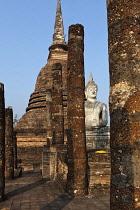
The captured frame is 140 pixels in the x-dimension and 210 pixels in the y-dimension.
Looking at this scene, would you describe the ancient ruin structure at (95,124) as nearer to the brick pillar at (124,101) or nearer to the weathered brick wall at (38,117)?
the weathered brick wall at (38,117)

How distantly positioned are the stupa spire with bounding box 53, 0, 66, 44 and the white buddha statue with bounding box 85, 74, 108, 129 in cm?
1421

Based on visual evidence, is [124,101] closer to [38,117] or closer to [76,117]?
[76,117]

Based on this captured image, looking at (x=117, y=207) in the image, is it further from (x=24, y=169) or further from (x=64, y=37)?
(x=64, y=37)

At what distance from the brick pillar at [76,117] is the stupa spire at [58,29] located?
68.5 ft

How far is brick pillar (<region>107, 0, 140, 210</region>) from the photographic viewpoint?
4.07 m

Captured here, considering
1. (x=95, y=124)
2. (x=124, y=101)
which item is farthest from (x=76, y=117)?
(x=95, y=124)

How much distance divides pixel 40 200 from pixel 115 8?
642 centimetres

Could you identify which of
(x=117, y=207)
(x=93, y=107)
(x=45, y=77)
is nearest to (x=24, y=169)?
(x=93, y=107)

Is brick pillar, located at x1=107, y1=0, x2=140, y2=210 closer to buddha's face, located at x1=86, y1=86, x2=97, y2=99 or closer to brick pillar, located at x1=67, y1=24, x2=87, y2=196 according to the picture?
brick pillar, located at x1=67, y1=24, x2=87, y2=196

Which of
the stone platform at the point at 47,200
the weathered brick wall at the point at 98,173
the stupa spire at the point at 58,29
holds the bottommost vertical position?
the stone platform at the point at 47,200

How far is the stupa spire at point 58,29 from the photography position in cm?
3056

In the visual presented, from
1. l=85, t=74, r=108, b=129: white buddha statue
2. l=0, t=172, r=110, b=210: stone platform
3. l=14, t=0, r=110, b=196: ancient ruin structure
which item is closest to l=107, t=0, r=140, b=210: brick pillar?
l=0, t=172, r=110, b=210: stone platform

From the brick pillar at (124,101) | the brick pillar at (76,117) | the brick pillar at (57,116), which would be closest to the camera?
the brick pillar at (124,101)

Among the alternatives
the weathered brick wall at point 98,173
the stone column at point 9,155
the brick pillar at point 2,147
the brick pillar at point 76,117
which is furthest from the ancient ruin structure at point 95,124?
the brick pillar at point 2,147
